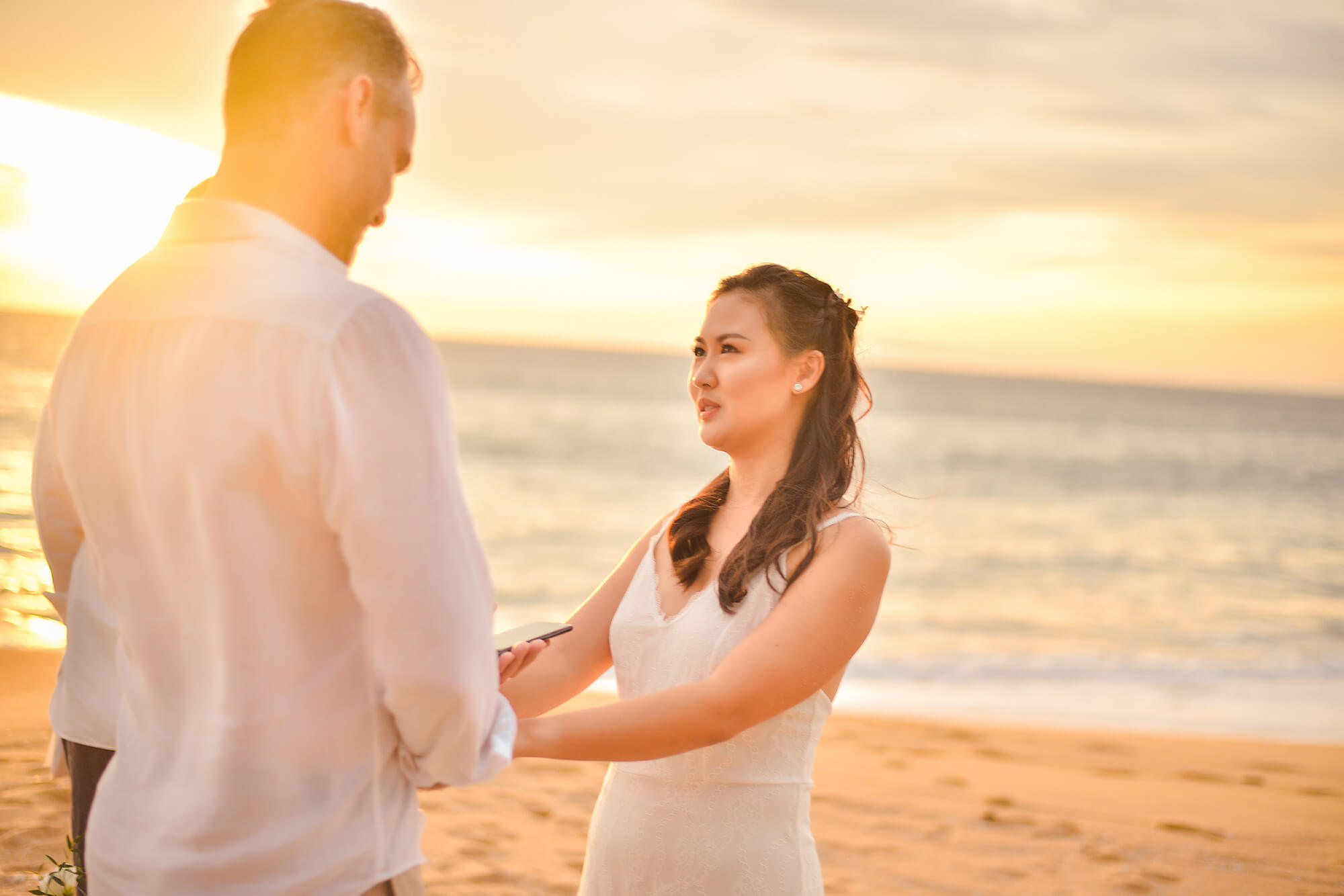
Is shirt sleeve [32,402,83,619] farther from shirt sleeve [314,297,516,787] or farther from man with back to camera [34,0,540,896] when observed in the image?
shirt sleeve [314,297,516,787]

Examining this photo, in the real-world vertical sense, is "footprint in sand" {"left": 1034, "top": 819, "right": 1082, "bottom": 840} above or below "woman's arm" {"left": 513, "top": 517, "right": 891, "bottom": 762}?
below

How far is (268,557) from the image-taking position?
133cm

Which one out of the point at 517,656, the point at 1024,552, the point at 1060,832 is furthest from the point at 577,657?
the point at 1024,552

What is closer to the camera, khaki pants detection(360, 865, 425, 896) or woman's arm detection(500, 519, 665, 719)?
khaki pants detection(360, 865, 425, 896)

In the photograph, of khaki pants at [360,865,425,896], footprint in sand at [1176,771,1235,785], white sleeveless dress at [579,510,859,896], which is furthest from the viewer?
footprint in sand at [1176,771,1235,785]

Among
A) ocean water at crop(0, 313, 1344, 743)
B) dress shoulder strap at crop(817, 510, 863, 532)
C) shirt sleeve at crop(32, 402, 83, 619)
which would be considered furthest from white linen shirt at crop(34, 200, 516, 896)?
ocean water at crop(0, 313, 1344, 743)

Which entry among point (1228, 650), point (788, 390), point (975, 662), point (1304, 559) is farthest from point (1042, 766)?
point (1304, 559)

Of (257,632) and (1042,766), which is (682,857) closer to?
(257,632)

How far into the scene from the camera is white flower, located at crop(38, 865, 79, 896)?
190 centimetres

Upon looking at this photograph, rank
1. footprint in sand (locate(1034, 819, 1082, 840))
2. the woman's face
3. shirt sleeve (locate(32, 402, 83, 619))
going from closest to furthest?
1. shirt sleeve (locate(32, 402, 83, 619))
2. the woman's face
3. footprint in sand (locate(1034, 819, 1082, 840))

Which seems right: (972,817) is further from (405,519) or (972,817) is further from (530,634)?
(405,519)

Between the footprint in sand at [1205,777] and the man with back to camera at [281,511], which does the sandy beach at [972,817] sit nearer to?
the footprint in sand at [1205,777]

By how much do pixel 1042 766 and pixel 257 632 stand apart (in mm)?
7448

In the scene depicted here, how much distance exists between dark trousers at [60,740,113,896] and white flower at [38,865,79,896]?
239 millimetres
